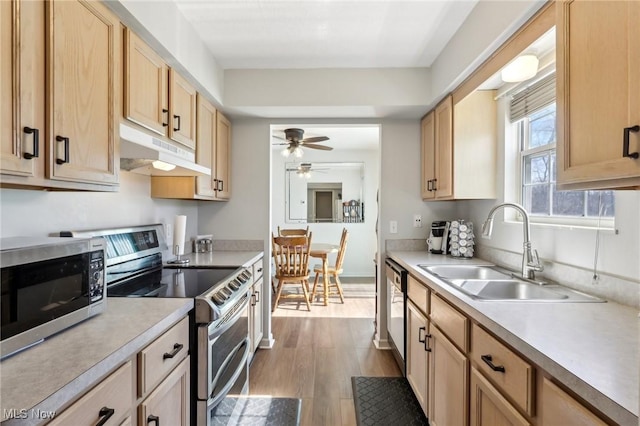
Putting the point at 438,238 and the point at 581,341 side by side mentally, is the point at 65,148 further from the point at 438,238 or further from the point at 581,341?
the point at 438,238

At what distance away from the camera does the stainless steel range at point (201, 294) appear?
4.65 ft

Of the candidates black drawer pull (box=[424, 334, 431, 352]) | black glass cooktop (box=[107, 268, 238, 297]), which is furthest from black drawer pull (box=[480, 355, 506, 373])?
black glass cooktop (box=[107, 268, 238, 297])

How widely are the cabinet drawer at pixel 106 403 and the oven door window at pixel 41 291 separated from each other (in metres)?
0.27

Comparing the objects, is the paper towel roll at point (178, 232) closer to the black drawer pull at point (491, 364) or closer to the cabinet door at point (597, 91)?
the black drawer pull at point (491, 364)

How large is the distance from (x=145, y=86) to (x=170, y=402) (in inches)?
56.8

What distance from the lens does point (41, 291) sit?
36.6 inches

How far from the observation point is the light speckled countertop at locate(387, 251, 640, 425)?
67 cm

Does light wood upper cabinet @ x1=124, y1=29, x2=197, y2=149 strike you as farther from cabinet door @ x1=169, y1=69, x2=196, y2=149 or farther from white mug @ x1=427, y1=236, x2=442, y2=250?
white mug @ x1=427, y1=236, x2=442, y2=250

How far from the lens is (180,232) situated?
233cm

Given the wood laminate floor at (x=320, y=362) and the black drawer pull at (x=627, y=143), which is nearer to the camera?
the black drawer pull at (x=627, y=143)

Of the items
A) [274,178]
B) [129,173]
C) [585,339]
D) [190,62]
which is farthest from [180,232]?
[274,178]

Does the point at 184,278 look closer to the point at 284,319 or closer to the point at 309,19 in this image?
the point at 309,19

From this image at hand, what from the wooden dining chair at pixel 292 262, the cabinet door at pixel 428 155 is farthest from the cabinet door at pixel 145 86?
the wooden dining chair at pixel 292 262

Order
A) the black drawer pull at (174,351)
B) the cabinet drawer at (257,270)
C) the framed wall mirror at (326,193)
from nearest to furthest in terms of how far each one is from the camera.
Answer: the black drawer pull at (174,351), the cabinet drawer at (257,270), the framed wall mirror at (326,193)
